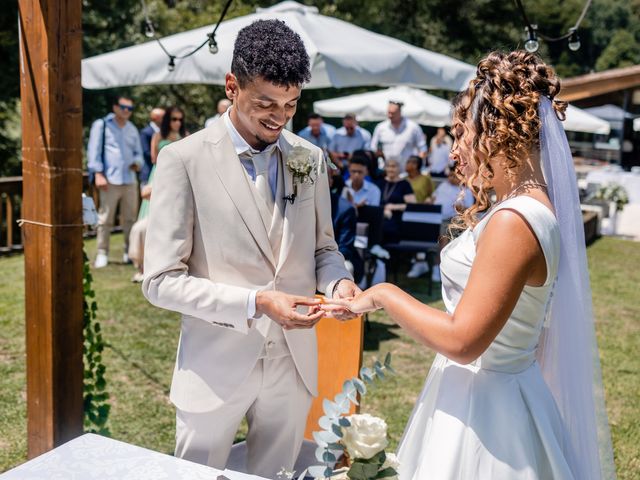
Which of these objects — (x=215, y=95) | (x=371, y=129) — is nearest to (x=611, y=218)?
(x=215, y=95)

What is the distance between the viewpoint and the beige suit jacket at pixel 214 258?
241 centimetres

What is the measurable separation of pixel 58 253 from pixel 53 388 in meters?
0.59

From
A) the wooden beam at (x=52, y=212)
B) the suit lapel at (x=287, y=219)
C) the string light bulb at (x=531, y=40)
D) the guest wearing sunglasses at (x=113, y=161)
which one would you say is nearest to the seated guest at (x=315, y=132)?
the guest wearing sunglasses at (x=113, y=161)

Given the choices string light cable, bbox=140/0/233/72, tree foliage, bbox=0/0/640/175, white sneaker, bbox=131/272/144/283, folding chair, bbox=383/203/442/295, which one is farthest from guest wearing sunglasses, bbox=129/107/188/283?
tree foliage, bbox=0/0/640/175

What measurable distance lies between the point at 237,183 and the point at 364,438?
3.54ft

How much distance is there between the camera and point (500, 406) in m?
2.17

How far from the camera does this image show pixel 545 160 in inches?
87.0

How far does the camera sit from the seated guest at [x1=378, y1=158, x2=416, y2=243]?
9.23 m

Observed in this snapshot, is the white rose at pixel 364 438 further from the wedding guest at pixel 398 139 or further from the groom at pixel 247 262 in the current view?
the wedding guest at pixel 398 139

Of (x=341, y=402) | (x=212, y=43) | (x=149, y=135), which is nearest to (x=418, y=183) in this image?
(x=149, y=135)

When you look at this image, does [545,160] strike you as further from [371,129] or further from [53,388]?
[371,129]

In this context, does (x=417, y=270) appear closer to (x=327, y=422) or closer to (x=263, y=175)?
(x=263, y=175)

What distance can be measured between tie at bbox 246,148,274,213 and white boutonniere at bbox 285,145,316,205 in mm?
66

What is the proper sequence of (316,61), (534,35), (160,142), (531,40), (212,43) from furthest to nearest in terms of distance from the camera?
(160,142) < (316,61) < (534,35) < (531,40) < (212,43)
